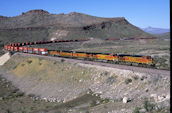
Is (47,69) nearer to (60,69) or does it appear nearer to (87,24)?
(60,69)

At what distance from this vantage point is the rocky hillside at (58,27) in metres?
124

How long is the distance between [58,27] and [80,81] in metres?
106

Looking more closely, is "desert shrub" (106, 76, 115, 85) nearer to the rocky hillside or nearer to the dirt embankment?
the dirt embankment

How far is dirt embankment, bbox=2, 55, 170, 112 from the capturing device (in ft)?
72.7

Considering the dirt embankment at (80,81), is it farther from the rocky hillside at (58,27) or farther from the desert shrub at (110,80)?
the rocky hillside at (58,27)

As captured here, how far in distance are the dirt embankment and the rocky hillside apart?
72.1m

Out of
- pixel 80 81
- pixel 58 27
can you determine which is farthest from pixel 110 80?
pixel 58 27

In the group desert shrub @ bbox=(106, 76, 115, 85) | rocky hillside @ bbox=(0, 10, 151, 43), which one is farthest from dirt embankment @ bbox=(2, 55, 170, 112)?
rocky hillside @ bbox=(0, 10, 151, 43)

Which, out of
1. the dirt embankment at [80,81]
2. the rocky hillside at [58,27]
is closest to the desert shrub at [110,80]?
the dirt embankment at [80,81]

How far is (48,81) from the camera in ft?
121

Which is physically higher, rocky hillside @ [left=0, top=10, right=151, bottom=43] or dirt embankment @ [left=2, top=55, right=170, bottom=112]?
rocky hillside @ [left=0, top=10, right=151, bottom=43]

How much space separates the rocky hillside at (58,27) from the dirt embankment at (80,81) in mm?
72118

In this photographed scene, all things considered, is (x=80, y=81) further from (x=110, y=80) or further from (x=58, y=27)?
(x=58, y=27)

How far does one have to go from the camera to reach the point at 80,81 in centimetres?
3117
